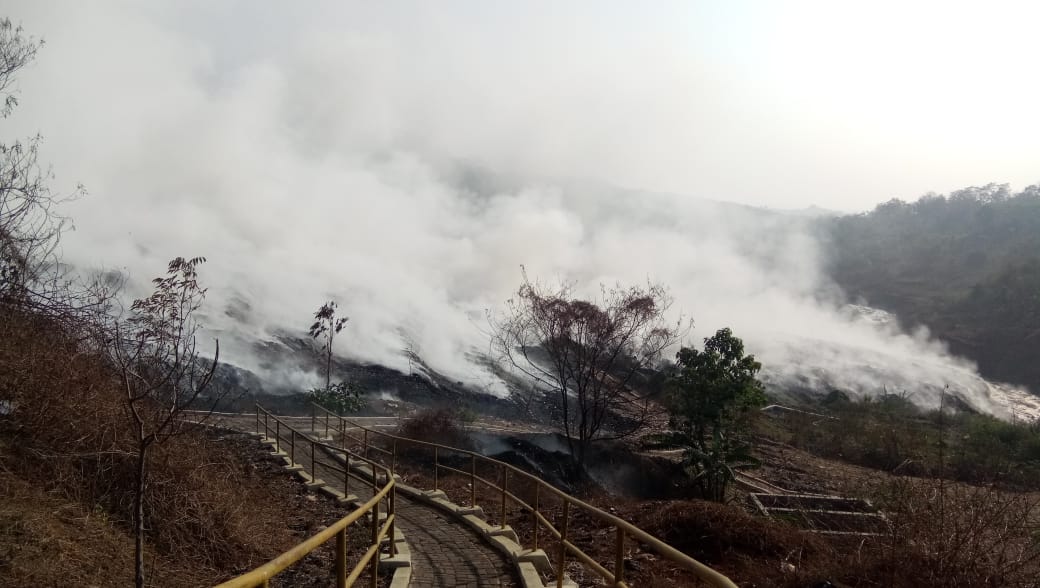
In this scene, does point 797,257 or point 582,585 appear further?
point 797,257

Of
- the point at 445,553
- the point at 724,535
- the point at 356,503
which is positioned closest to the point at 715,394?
the point at 724,535

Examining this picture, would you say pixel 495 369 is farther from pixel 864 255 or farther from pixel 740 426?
pixel 864 255

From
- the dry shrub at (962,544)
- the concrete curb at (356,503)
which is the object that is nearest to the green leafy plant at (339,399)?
the concrete curb at (356,503)

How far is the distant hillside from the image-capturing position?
52719 millimetres

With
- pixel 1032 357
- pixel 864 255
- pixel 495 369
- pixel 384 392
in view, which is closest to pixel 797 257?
pixel 864 255

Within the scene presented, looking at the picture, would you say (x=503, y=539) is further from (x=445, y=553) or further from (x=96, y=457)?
(x=96, y=457)

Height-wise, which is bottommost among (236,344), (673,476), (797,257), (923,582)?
(673,476)

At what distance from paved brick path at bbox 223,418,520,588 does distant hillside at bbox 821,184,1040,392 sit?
55.7 metres

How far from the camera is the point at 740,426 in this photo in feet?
56.1

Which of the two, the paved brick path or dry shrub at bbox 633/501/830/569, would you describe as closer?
the paved brick path

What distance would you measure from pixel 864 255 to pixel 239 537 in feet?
273

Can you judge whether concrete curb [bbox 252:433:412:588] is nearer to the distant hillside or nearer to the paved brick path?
the paved brick path

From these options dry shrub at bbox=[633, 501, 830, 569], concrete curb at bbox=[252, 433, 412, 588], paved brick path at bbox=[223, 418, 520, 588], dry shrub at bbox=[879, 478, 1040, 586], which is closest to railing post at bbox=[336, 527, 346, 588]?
concrete curb at bbox=[252, 433, 412, 588]

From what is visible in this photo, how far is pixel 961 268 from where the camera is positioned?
67562 millimetres
